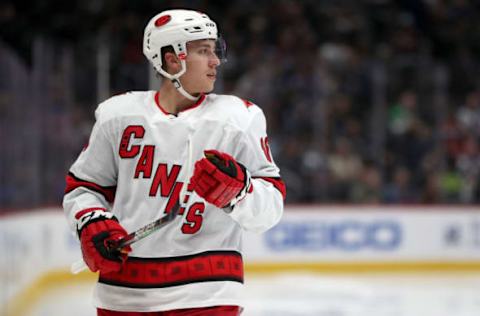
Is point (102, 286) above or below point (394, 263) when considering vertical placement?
above

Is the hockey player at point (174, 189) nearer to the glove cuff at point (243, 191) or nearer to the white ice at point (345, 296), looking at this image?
the glove cuff at point (243, 191)

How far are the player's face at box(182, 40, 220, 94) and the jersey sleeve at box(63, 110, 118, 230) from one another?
0.23 metres

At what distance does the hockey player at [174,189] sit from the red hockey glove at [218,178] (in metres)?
Result: 0.02

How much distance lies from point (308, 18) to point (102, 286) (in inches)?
295

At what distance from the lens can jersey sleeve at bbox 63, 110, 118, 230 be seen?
94.6 inches

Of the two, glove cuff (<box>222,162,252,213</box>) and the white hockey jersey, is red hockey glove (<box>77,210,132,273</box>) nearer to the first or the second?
the white hockey jersey

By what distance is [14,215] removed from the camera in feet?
16.5

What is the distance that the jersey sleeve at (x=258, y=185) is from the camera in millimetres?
2229

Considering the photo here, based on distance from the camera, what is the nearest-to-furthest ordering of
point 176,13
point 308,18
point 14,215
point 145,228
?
point 145,228
point 176,13
point 14,215
point 308,18

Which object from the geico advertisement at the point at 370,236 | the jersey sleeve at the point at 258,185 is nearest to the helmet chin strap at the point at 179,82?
the jersey sleeve at the point at 258,185

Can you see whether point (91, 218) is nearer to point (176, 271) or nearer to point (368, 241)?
point (176, 271)

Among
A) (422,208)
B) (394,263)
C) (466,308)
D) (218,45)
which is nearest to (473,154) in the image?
(422,208)

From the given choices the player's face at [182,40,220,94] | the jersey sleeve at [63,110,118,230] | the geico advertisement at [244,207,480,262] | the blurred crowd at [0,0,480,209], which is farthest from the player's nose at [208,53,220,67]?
the geico advertisement at [244,207,480,262]

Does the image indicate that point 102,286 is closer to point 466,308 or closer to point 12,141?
point 12,141
